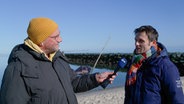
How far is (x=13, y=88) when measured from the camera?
295 cm

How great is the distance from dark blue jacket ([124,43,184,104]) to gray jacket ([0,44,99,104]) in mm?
898

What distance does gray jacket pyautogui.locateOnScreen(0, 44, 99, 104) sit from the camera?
9.71 ft

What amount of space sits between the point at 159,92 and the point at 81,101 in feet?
23.2

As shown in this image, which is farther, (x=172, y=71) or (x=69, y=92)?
(x=172, y=71)

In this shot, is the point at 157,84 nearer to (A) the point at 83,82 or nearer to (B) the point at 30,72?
(A) the point at 83,82

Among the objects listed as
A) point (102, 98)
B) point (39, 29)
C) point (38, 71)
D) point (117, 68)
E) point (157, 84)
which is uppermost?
point (39, 29)

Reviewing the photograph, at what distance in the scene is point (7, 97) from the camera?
2955mm

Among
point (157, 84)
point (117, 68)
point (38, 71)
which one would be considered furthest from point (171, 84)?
point (38, 71)

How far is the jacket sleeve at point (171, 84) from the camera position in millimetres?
3767

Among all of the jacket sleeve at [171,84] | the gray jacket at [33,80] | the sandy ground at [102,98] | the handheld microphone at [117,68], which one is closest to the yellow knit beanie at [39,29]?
the gray jacket at [33,80]

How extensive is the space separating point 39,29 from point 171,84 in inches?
56.0

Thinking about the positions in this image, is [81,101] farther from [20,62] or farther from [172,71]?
[20,62]

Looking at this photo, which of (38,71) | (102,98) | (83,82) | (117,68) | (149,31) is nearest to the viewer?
(38,71)

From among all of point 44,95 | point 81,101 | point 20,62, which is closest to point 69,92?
point 44,95
